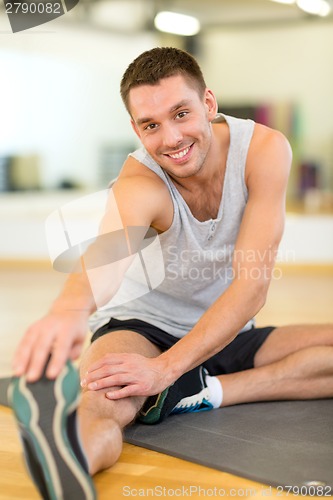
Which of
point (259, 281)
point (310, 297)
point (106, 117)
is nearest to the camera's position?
point (259, 281)

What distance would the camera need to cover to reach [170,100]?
6.07 ft

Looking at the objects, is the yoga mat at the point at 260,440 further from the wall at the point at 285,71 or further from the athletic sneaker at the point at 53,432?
the wall at the point at 285,71

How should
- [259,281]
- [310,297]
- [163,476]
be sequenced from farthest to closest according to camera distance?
[310,297] → [259,281] → [163,476]

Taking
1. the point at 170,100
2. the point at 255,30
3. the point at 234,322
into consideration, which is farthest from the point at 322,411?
the point at 255,30

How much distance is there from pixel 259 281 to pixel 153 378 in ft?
1.21

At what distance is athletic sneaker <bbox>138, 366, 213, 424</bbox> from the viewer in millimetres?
1913

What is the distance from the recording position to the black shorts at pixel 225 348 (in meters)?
2.06

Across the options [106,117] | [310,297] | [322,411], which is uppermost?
[106,117]

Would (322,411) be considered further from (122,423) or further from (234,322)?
(122,423)

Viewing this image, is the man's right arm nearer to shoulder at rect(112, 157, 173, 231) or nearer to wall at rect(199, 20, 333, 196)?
shoulder at rect(112, 157, 173, 231)

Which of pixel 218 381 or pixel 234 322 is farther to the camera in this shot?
pixel 218 381

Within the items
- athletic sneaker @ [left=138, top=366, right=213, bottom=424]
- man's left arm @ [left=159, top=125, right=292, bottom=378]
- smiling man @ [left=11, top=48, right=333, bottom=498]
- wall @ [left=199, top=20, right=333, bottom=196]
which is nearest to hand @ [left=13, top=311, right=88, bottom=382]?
smiling man @ [left=11, top=48, right=333, bottom=498]

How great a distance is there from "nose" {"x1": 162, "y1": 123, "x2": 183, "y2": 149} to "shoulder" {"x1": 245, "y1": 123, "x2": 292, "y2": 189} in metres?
0.23

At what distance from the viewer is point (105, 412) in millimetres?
1710
